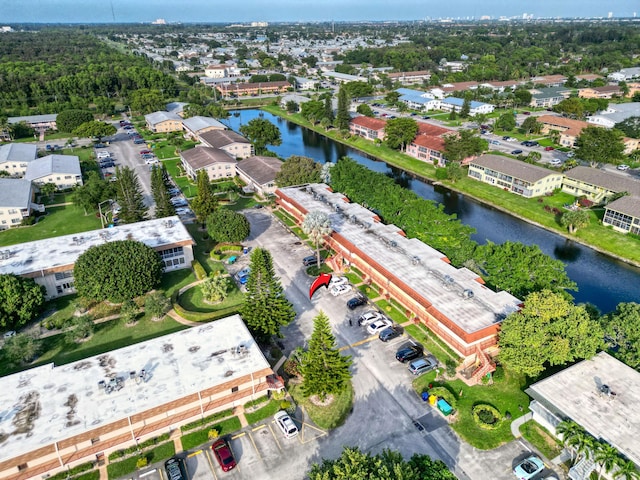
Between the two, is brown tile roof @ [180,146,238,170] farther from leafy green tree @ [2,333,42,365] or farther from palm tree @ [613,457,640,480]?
palm tree @ [613,457,640,480]

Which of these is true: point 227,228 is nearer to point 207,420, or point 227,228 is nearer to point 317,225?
point 317,225

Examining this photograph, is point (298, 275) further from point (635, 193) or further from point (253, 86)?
point (253, 86)

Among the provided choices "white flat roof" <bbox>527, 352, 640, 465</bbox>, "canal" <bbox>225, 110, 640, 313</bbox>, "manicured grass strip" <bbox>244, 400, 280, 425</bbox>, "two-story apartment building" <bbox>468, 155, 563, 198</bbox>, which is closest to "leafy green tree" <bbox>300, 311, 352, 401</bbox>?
"manicured grass strip" <bbox>244, 400, 280, 425</bbox>

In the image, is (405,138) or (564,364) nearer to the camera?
(564,364)

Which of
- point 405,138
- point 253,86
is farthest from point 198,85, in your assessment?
point 405,138

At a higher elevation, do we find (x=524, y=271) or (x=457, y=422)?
(x=524, y=271)

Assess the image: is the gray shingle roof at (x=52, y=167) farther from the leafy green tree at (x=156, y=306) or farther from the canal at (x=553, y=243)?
the canal at (x=553, y=243)
